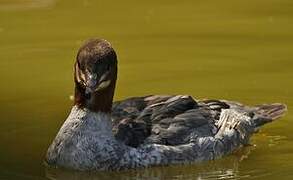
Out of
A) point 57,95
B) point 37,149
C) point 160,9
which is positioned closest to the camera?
point 37,149

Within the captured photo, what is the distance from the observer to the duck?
930 cm

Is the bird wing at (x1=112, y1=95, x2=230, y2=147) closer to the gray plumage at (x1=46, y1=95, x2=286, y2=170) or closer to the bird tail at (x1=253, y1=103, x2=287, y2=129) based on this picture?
the gray plumage at (x1=46, y1=95, x2=286, y2=170)

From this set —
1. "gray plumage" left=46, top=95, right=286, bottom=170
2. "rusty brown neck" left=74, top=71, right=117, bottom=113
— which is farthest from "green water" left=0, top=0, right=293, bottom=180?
"rusty brown neck" left=74, top=71, right=117, bottom=113

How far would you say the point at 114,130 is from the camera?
9.49m

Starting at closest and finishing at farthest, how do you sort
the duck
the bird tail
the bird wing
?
the duck, the bird wing, the bird tail

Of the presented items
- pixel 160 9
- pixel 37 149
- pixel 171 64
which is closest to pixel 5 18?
pixel 160 9

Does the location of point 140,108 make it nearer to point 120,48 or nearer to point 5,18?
point 120,48

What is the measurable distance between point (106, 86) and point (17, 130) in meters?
1.77

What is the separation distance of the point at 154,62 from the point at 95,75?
4.29 metres

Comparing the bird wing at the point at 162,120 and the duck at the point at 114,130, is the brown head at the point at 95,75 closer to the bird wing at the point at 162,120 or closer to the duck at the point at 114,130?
the duck at the point at 114,130

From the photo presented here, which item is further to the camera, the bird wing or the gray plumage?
the bird wing

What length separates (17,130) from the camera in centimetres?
1078

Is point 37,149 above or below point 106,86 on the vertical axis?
below

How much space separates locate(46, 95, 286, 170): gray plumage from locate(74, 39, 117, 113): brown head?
4.5 inches
